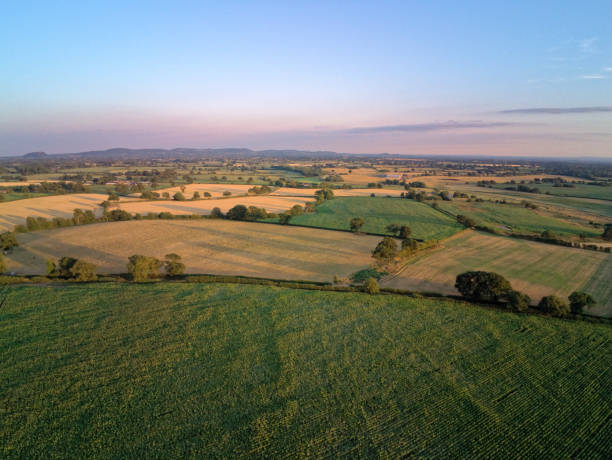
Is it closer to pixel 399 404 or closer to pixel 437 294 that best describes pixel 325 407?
pixel 399 404

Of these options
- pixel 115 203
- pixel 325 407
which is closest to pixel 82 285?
pixel 325 407

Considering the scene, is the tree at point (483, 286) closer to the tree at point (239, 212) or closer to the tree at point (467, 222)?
the tree at point (467, 222)

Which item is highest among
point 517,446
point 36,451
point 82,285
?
point 82,285

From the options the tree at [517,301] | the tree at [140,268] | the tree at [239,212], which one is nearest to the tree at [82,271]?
the tree at [140,268]

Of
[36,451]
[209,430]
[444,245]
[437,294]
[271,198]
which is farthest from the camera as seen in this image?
[271,198]

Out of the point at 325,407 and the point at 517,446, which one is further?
the point at 325,407

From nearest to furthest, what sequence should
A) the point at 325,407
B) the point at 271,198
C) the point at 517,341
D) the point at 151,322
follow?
the point at 325,407
the point at 517,341
the point at 151,322
the point at 271,198
